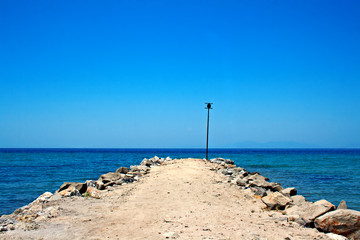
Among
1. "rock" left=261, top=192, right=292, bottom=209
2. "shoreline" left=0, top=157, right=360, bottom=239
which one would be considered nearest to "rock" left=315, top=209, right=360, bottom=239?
"shoreline" left=0, top=157, right=360, bottom=239

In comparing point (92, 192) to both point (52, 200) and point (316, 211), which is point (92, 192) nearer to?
point (52, 200)

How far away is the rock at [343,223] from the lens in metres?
7.62

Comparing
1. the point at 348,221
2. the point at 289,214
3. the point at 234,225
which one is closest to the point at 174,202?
the point at 234,225

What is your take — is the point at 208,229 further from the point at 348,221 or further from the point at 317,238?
the point at 348,221

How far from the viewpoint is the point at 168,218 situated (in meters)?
8.99

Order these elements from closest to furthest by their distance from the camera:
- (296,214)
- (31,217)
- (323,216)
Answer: (323,216) → (31,217) → (296,214)

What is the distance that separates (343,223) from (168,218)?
4.92m

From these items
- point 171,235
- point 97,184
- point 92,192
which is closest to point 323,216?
point 171,235

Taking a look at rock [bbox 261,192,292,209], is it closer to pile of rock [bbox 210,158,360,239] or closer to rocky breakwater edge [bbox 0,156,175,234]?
pile of rock [bbox 210,158,360,239]

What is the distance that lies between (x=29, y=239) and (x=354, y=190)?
19.9 metres

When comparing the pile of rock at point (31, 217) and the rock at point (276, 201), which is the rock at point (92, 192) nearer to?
the pile of rock at point (31, 217)

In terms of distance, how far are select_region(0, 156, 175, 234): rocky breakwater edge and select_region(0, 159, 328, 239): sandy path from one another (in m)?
0.30

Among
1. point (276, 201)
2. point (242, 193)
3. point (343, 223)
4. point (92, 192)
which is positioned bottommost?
point (92, 192)

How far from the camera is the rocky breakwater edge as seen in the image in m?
8.09
